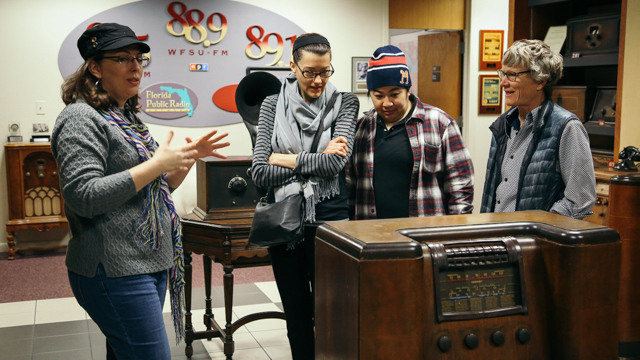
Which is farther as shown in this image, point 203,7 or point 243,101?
point 203,7

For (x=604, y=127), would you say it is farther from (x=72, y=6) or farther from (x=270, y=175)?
(x=72, y=6)

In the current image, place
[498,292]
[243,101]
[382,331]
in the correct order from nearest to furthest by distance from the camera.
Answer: [382,331] → [498,292] → [243,101]

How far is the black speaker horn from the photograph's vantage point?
9.13ft

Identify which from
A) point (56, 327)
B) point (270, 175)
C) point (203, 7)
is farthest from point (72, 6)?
point (270, 175)

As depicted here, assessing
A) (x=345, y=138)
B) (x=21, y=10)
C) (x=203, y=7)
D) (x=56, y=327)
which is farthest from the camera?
(x=203, y=7)

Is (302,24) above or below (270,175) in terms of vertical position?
above

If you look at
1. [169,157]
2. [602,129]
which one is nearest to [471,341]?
[169,157]

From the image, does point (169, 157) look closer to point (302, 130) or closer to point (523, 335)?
point (302, 130)

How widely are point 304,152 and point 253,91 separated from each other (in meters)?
0.80

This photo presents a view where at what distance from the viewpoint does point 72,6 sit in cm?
575

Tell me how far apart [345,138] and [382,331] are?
117 centimetres

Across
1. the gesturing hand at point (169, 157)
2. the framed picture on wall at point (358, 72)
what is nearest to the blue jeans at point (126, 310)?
the gesturing hand at point (169, 157)

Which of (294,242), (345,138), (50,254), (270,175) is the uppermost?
(345,138)

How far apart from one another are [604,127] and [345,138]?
8.19 feet
